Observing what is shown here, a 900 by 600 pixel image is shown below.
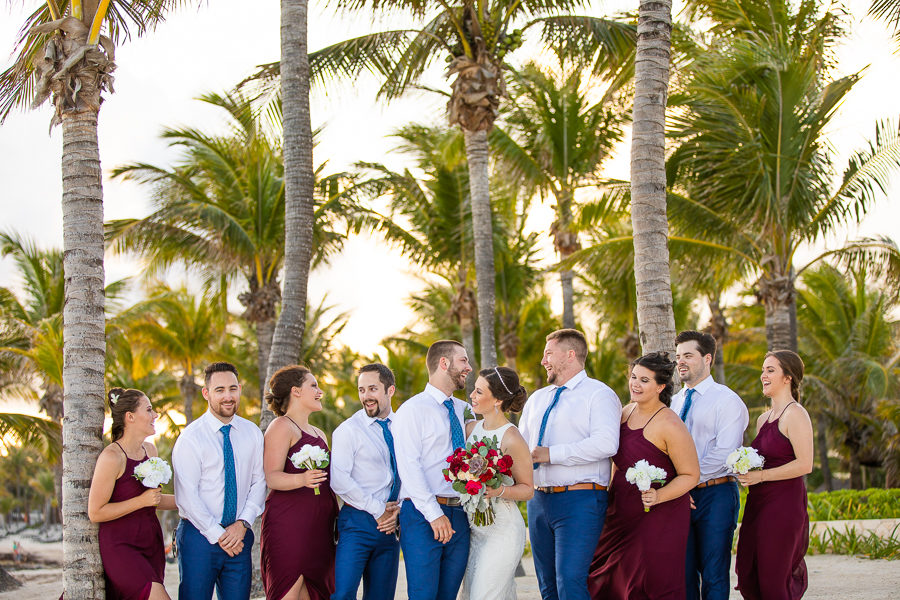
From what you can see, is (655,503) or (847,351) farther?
(847,351)

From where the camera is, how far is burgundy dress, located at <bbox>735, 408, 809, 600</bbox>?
6125 mm

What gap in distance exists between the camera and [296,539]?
592 cm

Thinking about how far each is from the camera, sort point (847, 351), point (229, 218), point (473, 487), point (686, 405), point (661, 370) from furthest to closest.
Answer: point (847, 351)
point (229, 218)
point (686, 405)
point (661, 370)
point (473, 487)

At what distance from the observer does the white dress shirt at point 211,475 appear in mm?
5750

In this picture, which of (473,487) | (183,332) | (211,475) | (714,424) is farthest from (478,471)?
(183,332)

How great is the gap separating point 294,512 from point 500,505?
141 cm

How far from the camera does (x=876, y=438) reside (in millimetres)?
26625

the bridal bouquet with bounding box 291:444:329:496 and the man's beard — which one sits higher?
the man's beard

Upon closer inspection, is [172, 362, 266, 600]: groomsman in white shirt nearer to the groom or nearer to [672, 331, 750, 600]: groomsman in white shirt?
the groom

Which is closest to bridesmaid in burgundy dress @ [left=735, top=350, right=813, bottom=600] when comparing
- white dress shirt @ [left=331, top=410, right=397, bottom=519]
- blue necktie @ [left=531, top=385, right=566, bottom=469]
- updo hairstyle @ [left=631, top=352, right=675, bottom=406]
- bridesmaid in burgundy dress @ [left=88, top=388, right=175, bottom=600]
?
updo hairstyle @ [left=631, top=352, right=675, bottom=406]

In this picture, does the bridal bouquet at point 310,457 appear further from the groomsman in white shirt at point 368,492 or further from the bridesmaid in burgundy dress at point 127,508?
the bridesmaid in burgundy dress at point 127,508

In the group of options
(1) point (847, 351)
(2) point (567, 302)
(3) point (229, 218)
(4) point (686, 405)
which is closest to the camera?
(4) point (686, 405)

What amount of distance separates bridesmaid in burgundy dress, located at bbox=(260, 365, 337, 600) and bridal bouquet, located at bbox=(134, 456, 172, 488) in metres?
0.65

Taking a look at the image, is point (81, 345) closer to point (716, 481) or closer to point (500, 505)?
point (500, 505)
